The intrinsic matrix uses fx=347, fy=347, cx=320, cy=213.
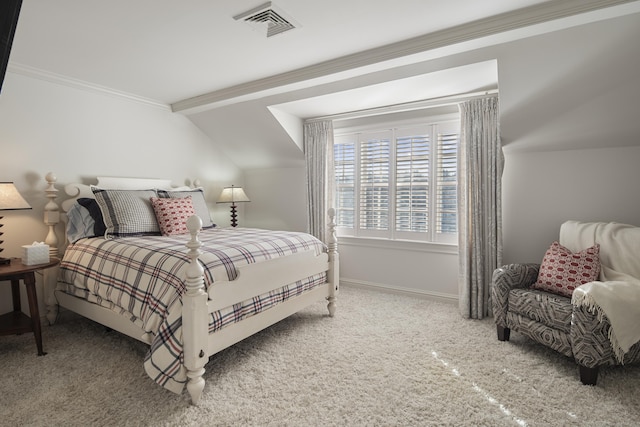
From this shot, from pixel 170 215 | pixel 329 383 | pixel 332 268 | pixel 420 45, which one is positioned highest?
pixel 420 45

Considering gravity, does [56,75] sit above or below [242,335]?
above

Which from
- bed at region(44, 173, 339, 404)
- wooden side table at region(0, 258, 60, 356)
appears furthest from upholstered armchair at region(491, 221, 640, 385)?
wooden side table at region(0, 258, 60, 356)

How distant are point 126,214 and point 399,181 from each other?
269 centimetres

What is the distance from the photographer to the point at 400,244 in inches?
152

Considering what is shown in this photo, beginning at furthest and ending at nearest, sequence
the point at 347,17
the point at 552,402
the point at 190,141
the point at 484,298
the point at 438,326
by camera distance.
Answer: the point at 190,141
the point at 484,298
the point at 438,326
the point at 347,17
the point at 552,402

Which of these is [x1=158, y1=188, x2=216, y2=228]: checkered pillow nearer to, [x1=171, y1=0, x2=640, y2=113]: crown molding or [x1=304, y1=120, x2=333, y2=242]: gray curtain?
[x1=171, y1=0, x2=640, y2=113]: crown molding

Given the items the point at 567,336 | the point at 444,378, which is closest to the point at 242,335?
the point at 444,378

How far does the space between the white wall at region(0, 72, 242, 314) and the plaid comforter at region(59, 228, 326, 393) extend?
637 millimetres

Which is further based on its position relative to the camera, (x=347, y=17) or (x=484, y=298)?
(x=484, y=298)

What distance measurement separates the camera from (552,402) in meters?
1.91

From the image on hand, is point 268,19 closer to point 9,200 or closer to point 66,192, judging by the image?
point 9,200

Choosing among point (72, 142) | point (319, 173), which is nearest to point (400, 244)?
point (319, 173)

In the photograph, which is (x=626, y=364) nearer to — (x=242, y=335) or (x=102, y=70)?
(x=242, y=335)

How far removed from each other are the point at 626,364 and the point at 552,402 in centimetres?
76
